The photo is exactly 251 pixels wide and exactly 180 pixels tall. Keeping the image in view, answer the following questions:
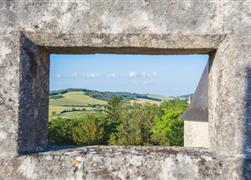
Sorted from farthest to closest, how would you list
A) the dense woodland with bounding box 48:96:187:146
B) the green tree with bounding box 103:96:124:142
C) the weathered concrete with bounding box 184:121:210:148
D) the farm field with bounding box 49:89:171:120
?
the farm field with bounding box 49:89:171:120, the green tree with bounding box 103:96:124:142, the dense woodland with bounding box 48:96:187:146, the weathered concrete with bounding box 184:121:210:148

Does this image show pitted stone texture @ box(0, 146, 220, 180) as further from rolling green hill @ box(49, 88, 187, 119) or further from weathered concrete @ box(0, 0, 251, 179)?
rolling green hill @ box(49, 88, 187, 119)

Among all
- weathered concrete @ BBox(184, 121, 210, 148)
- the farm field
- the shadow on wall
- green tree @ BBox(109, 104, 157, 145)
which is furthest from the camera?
the farm field

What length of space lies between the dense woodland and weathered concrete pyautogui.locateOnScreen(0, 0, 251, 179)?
1070 inches

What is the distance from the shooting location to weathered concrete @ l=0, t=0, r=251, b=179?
7.48 ft

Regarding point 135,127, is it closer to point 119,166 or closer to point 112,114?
point 112,114

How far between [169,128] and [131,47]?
34.0 metres

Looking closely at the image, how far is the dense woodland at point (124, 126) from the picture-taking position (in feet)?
104

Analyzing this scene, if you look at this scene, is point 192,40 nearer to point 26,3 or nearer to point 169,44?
point 169,44

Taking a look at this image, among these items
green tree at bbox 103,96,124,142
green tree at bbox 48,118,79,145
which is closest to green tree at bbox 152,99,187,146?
green tree at bbox 103,96,124,142

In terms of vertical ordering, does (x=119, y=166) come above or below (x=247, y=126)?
below

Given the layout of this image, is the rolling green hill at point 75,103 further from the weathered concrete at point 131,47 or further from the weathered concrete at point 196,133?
the weathered concrete at point 131,47

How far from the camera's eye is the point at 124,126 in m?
37.6

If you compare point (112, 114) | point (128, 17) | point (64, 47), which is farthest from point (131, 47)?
point (112, 114)

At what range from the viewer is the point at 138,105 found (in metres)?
46.6
